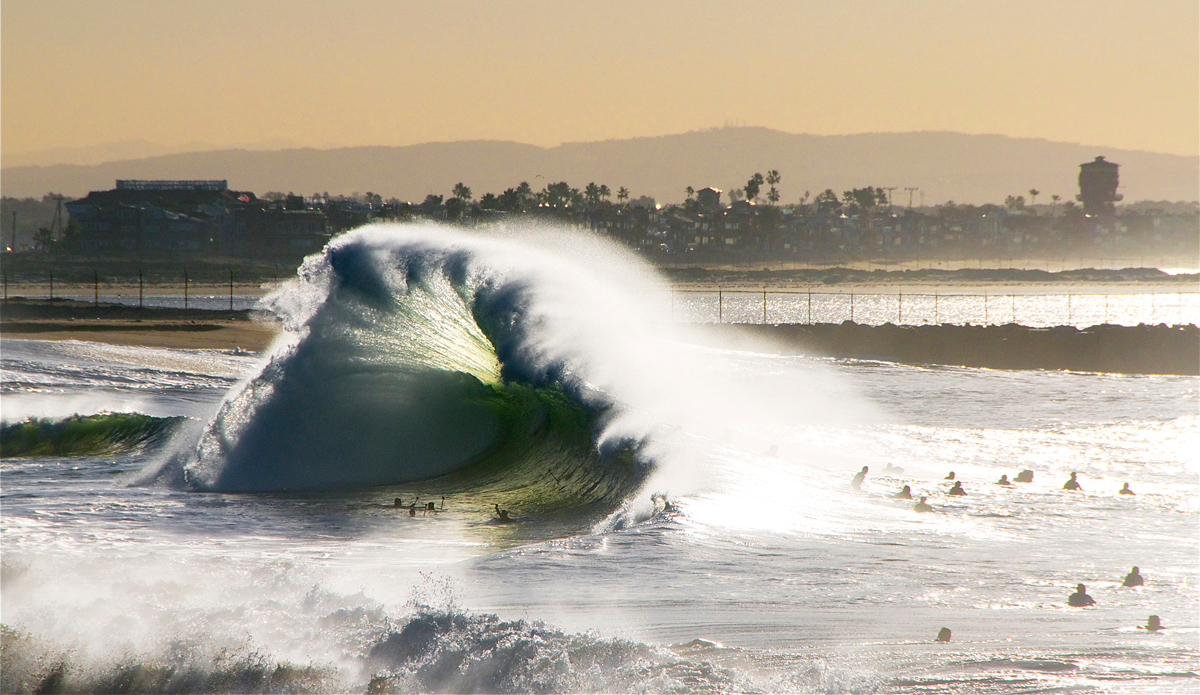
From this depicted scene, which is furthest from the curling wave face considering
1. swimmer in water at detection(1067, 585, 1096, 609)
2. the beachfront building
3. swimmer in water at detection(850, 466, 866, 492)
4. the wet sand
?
the beachfront building

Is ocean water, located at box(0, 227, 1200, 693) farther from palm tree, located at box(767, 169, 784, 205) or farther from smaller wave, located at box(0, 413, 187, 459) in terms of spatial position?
palm tree, located at box(767, 169, 784, 205)

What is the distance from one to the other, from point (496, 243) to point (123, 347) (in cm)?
1971

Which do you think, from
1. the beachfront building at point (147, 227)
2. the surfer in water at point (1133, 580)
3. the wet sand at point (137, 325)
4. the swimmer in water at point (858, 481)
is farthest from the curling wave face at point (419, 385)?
the beachfront building at point (147, 227)

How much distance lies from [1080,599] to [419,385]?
8.96 meters

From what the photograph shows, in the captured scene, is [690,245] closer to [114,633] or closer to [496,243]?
[496,243]

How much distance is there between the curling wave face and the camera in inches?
462

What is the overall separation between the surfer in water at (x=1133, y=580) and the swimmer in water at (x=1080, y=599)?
734mm

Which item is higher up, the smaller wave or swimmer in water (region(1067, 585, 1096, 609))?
swimmer in water (region(1067, 585, 1096, 609))

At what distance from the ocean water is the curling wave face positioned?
5 centimetres

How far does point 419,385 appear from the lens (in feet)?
46.0

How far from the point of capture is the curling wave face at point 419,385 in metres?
11.7

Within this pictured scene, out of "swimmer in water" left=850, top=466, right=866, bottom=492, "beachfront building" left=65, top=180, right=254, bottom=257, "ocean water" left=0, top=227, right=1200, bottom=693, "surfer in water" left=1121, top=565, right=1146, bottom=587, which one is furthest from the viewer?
"beachfront building" left=65, top=180, right=254, bottom=257

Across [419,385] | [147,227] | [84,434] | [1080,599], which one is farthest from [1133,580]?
[147,227]

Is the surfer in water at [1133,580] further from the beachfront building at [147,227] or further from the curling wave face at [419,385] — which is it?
the beachfront building at [147,227]
